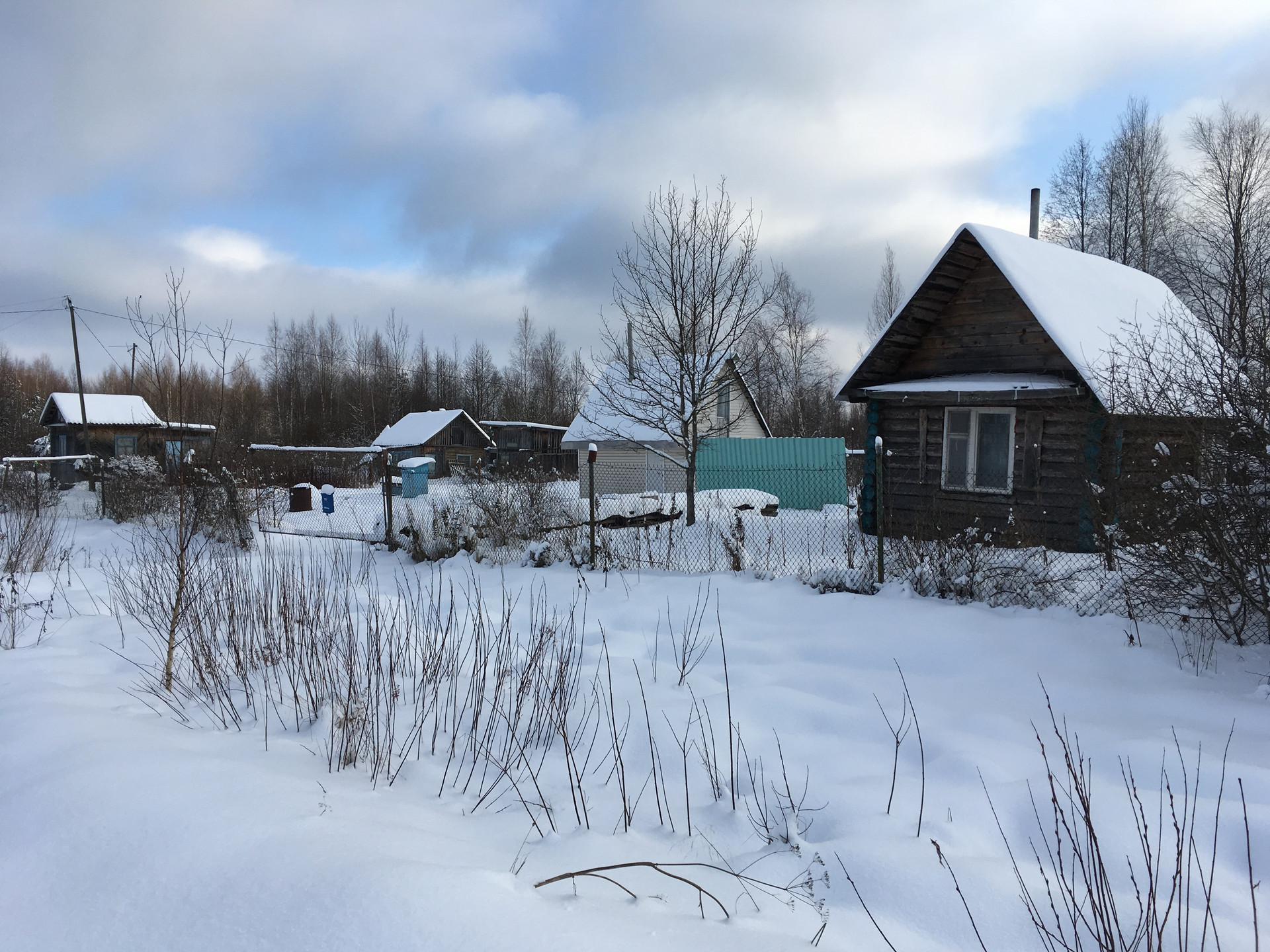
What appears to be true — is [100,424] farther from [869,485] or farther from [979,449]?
[979,449]

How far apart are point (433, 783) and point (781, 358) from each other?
115 ft

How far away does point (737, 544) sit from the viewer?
27.5ft

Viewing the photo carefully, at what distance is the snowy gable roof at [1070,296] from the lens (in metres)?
9.80

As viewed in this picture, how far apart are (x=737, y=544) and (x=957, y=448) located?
537cm

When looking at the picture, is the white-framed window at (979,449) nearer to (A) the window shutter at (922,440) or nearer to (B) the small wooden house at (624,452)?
(A) the window shutter at (922,440)

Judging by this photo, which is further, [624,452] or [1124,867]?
[624,452]

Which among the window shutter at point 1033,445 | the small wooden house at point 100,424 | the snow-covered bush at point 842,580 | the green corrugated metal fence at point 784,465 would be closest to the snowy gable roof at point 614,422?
the green corrugated metal fence at point 784,465

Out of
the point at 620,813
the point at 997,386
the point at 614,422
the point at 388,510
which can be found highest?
the point at 614,422

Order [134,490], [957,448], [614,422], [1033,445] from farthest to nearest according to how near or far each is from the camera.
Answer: [614,422] < [134,490] < [957,448] < [1033,445]

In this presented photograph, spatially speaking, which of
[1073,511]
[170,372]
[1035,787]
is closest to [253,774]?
[170,372]

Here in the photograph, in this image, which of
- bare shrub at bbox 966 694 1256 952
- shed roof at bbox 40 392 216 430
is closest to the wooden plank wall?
bare shrub at bbox 966 694 1256 952

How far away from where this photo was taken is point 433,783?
3396 mm

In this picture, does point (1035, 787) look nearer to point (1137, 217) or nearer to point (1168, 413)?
point (1168, 413)

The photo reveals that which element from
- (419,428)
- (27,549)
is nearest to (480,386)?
(419,428)
